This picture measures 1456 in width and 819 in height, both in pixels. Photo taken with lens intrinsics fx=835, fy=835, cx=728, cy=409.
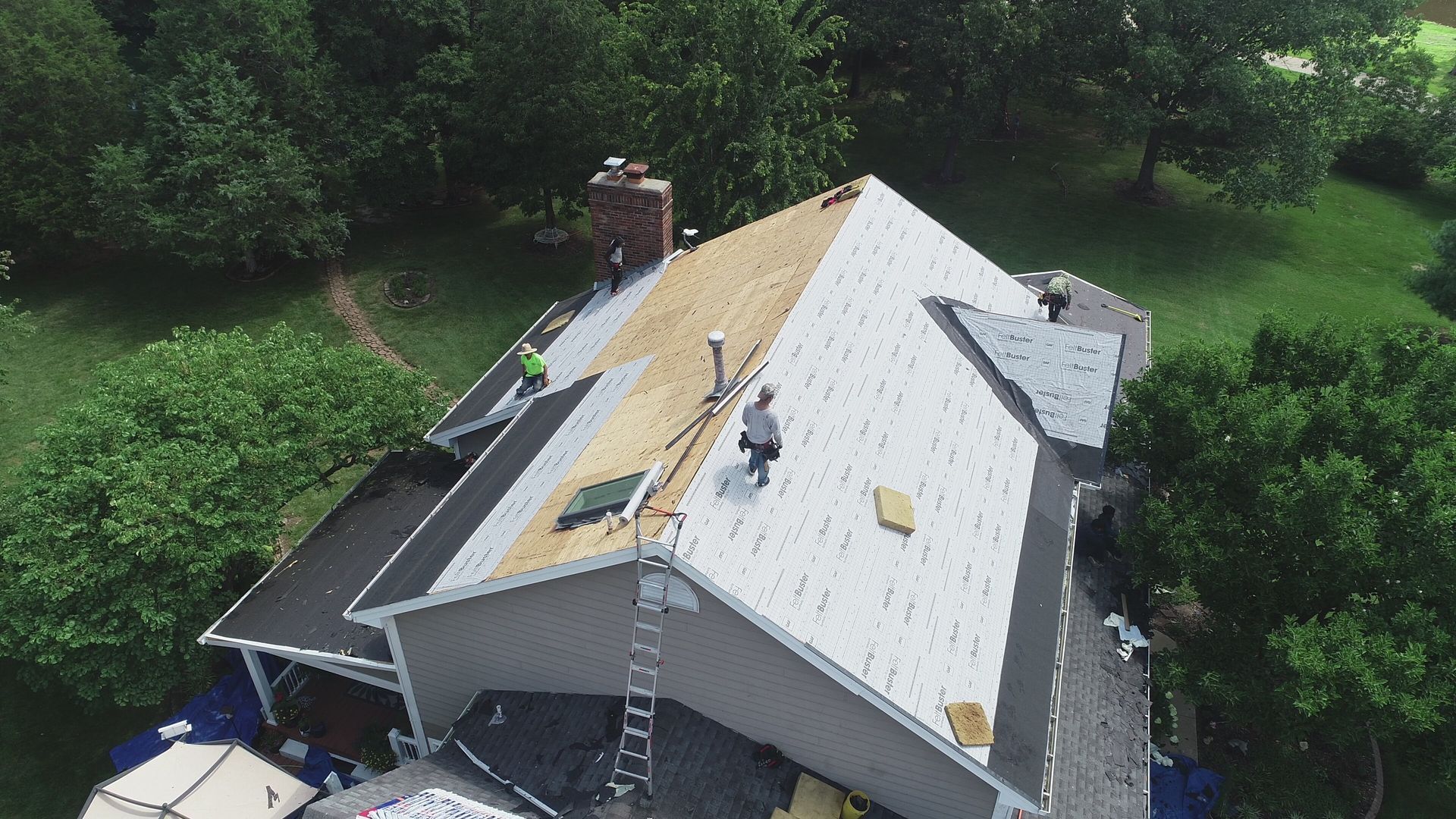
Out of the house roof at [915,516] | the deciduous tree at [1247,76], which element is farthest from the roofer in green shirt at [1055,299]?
the deciduous tree at [1247,76]

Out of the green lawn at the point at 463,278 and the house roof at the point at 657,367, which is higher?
the house roof at the point at 657,367

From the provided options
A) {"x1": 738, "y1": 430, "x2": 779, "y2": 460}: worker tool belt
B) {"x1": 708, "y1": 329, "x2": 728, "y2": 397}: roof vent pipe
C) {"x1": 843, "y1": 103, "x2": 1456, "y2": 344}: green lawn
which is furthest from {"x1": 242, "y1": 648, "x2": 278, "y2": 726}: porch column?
{"x1": 843, "y1": 103, "x2": 1456, "y2": 344}: green lawn

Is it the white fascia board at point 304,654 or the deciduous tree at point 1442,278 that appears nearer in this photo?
the white fascia board at point 304,654

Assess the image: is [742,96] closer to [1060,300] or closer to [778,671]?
[1060,300]

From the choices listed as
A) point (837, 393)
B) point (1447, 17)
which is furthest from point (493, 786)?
point (1447, 17)

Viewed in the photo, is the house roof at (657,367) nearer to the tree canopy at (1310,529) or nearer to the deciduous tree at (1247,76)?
the tree canopy at (1310,529)

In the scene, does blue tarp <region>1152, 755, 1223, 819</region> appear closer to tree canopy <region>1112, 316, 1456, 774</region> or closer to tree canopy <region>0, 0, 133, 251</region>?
tree canopy <region>1112, 316, 1456, 774</region>
